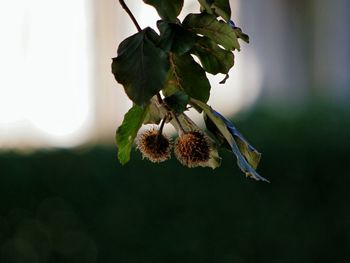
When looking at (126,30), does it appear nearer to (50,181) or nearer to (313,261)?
(50,181)

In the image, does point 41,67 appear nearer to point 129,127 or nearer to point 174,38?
point 129,127

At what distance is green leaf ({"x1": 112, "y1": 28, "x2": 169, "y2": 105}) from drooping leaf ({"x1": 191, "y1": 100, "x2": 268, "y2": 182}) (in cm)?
10

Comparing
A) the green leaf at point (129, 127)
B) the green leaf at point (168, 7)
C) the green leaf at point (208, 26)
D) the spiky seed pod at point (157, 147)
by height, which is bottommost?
the spiky seed pod at point (157, 147)

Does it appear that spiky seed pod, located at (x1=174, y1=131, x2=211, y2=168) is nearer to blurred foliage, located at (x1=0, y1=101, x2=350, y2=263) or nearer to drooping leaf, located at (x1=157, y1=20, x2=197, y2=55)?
drooping leaf, located at (x1=157, y1=20, x2=197, y2=55)

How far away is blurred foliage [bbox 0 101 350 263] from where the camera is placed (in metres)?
4.32

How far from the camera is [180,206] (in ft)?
14.2

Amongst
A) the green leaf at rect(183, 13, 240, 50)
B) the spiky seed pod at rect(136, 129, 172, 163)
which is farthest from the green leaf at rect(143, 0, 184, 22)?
the spiky seed pod at rect(136, 129, 172, 163)

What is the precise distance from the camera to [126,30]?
5.99 m

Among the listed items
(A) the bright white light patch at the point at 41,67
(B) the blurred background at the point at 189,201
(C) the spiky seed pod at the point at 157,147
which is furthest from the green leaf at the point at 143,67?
(A) the bright white light patch at the point at 41,67

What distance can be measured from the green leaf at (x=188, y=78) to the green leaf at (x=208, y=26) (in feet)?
0.13

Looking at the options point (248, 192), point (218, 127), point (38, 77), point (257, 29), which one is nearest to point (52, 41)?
point (38, 77)

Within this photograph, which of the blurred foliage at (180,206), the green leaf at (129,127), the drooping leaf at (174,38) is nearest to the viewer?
the drooping leaf at (174,38)

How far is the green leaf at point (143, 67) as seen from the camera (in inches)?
44.6

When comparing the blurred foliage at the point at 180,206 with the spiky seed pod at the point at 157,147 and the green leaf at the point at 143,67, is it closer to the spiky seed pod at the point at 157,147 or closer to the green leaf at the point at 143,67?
the spiky seed pod at the point at 157,147
